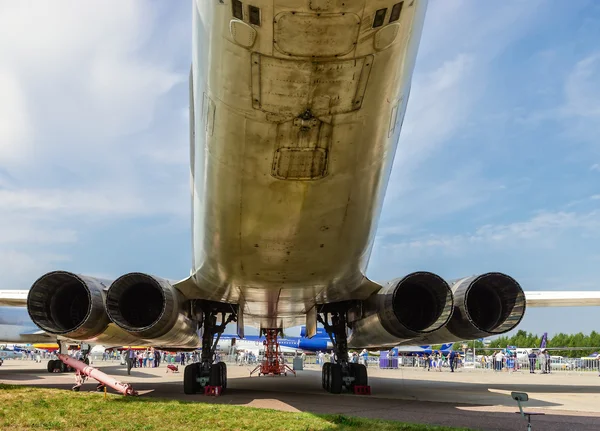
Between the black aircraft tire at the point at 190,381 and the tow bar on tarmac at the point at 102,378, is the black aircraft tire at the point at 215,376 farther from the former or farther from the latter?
the tow bar on tarmac at the point at 102,378

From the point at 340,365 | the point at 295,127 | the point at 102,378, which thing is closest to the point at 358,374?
the point at 340,365

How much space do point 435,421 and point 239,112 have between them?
4598 millimetres

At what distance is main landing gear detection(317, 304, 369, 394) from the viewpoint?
35.0 ft

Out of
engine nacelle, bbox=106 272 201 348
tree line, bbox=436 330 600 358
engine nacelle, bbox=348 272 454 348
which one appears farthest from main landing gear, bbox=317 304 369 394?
tree line, bbox=436 330 600 358

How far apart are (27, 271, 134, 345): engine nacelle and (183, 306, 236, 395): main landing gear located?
6.92 feet

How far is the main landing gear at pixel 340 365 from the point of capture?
10.7 metres

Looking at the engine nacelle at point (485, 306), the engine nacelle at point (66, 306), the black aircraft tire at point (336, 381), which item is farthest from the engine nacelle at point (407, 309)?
the engine nacelle at point (66, 306)

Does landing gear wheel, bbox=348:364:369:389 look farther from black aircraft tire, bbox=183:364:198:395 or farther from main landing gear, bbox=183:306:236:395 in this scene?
black aircraft tire, bbox=183:364:198:395

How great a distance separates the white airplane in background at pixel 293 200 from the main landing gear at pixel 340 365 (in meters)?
0.03

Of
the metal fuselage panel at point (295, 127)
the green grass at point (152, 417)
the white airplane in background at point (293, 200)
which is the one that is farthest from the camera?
the green grass at point (152, 417)

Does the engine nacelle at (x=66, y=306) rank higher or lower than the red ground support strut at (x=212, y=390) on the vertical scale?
higher

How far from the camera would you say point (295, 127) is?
4906mm

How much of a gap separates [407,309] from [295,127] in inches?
224

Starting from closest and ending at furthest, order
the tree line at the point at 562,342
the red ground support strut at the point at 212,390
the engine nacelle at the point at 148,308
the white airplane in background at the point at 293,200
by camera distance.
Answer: the white airplane in background at the point at 293,200 < the engine nacelle at the point at 148,308 < the red ground support strut at the point at 212,390 < the tree line at the point at 562,342
